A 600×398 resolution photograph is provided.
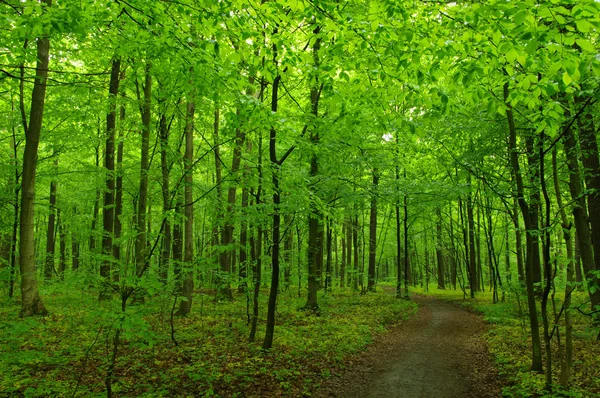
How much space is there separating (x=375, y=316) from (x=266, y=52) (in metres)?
11.8

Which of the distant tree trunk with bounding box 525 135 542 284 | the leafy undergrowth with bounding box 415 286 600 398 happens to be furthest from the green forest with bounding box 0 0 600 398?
the distant tree trunk with bounding box 525 135 542 284

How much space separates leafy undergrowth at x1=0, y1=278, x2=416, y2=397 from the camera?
568 centimetres

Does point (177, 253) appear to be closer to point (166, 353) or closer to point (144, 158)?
point (144, 158)

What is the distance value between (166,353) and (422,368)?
20.1ft

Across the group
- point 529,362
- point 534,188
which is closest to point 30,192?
point 534,188

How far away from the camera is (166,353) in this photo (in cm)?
811

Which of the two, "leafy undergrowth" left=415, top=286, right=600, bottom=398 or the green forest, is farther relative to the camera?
"leafy undergrowth" left=415, top=286, right=600, bottom=398

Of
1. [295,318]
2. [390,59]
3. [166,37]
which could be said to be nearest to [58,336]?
[295,318]

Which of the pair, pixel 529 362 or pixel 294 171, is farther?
pixel 294 171

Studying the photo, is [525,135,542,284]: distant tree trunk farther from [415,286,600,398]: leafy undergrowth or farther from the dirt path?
the dirt path

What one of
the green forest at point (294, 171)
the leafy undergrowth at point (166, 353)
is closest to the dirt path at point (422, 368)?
the green forest at point (294, 171)

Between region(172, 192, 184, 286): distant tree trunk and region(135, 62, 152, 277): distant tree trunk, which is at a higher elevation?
region(135, 62, 152, 277): distant tree trunk

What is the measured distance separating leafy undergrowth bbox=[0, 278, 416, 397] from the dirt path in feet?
1.77

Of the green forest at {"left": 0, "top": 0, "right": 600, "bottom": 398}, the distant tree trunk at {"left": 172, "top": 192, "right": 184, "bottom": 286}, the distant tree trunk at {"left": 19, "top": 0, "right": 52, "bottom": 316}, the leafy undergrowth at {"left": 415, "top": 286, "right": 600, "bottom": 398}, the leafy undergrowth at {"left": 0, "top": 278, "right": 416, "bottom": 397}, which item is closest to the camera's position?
the green forest at {"left": 0, "top": 0, "right": 600, "bottom": 398}
